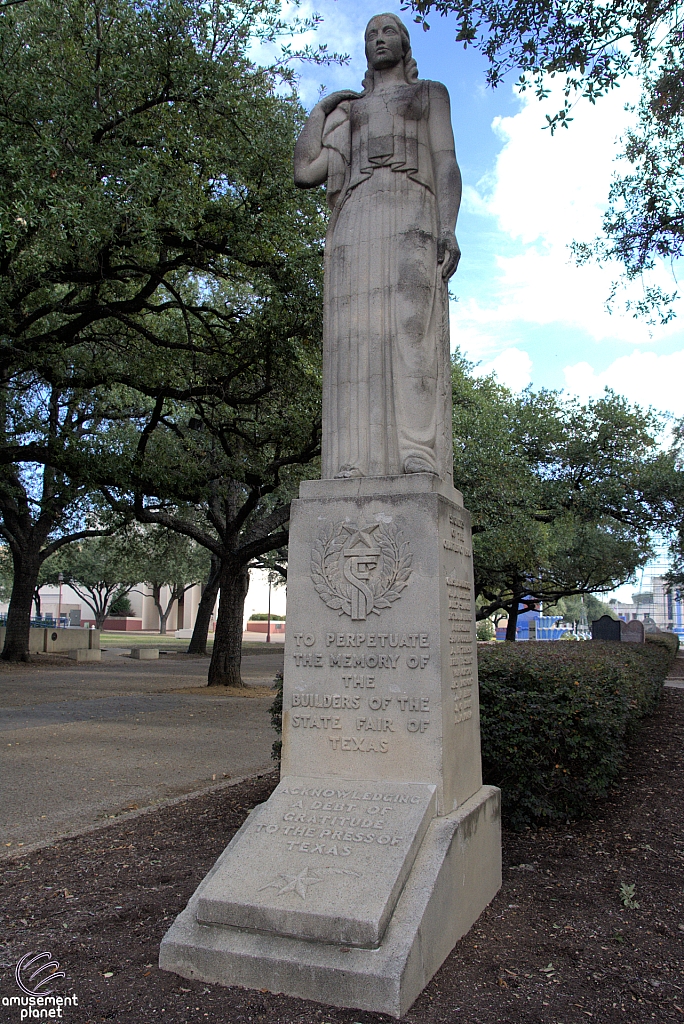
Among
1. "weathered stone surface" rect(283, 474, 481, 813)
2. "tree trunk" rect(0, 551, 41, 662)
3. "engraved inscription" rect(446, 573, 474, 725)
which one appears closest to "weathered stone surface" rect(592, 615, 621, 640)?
"engraved inscription" rect(446, 573, 474, 725)

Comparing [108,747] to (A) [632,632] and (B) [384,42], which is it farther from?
(A) [632,632]

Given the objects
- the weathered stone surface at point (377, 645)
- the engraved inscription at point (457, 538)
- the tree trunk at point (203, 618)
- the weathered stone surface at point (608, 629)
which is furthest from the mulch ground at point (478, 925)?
the tree trunk at point (203, 618)

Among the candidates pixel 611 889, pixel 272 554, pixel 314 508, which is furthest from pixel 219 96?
pixel 272 554

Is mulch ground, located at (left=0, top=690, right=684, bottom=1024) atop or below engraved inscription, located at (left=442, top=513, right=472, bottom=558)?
below

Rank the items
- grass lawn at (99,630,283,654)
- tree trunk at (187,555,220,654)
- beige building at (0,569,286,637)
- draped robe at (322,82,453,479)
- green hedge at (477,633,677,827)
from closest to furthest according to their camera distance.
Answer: draped robe at (322,82,453,479)
green hedge at (477,633,677,827)
tree trunk at (187,555,220,654)
grass lawn at (99,630,283,654)
beige building at (0,569,286,637)

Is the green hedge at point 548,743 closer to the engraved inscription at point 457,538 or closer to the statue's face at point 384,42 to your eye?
the engraved inscription at point 457,538

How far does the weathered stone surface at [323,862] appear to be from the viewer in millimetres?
3465

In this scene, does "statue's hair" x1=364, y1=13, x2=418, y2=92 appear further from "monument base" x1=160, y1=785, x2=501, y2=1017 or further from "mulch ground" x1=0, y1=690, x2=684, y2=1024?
"mulch ground" x1=0, y1=690, x2=684, y2=1024

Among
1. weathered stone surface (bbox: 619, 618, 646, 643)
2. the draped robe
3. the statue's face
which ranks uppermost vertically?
the statue's face

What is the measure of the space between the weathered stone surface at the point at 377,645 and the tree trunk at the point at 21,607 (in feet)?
70.1

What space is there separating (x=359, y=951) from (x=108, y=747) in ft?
25.2

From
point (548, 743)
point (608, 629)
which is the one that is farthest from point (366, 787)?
point (608, 629)

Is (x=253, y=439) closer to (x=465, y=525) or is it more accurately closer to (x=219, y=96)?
(x=219, y=96)

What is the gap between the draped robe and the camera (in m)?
4.92
